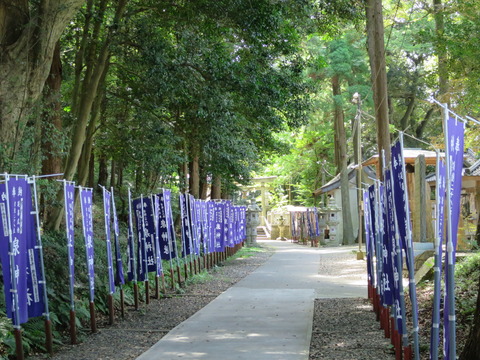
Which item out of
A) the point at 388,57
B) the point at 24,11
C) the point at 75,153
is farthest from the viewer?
the point at 388,57

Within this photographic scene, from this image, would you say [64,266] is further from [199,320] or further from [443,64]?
[443,64]

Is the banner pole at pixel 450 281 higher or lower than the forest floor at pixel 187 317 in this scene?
higher

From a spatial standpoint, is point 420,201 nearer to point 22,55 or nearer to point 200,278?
point 200,278

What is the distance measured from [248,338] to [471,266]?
4313 mm

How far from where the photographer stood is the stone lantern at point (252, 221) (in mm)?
35188

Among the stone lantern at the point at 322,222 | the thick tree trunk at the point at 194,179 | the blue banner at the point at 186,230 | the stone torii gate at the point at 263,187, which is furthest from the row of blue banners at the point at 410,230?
the stone torii gate at the point at 263,187

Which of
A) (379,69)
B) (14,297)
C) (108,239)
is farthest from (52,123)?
(379,69)

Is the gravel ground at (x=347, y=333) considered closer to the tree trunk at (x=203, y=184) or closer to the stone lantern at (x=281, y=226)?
the tree trunk at (x=203, y=184)

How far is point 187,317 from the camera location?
11.1 metres

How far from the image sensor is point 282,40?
13.0 metres

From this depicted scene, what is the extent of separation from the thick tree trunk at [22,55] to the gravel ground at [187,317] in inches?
116

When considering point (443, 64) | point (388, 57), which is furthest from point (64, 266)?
point (388, 57)

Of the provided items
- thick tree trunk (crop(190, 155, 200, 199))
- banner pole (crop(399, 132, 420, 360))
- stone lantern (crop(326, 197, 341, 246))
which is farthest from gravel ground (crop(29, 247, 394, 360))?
stone lantern (crop(326, 197, 341, 246))

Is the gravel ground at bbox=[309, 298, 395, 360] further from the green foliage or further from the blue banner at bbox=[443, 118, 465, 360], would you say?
the blue banner at bbox=[443, 118, 465, 360]
